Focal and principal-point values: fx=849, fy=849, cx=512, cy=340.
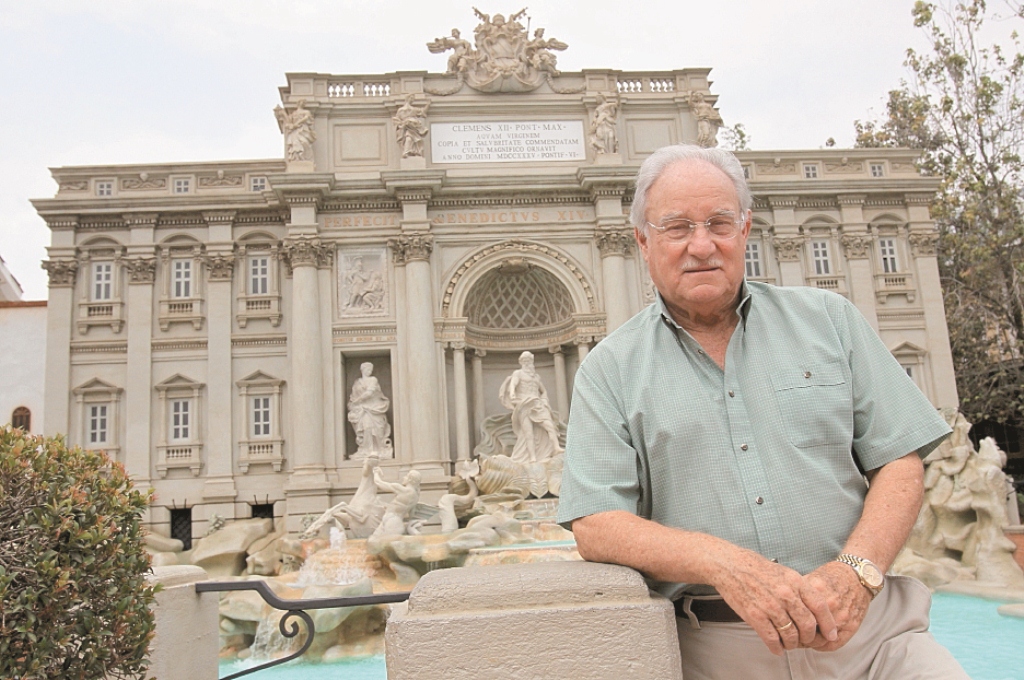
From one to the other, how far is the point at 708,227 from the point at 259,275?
20374 mm

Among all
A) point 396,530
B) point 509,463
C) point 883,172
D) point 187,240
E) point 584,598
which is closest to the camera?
point 584,598

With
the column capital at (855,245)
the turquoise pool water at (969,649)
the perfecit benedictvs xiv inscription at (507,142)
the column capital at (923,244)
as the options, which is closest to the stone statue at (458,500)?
the turquoise pool water at (969,649)

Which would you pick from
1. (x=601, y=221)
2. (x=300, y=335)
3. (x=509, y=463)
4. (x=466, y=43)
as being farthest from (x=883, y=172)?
(x=300, y=335)

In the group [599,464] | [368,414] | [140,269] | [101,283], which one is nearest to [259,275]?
[140,269]

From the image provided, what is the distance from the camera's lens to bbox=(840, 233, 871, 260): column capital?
22484 mm

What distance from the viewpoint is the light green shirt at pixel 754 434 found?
227cm

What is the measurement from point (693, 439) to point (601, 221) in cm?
1890

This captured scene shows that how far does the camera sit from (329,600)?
3416mm

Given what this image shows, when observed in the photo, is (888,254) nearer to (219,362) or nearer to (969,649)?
(969,649)

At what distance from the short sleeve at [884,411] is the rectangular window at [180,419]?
67.0 feet

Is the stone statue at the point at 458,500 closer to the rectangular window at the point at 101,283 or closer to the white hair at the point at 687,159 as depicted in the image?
the rectangular window at the point at 101,283

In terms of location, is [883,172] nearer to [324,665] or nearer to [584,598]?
[324,665]

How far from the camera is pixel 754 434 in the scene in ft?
7.66

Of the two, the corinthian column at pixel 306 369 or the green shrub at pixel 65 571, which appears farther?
the corinthian column at pixel 306 369
